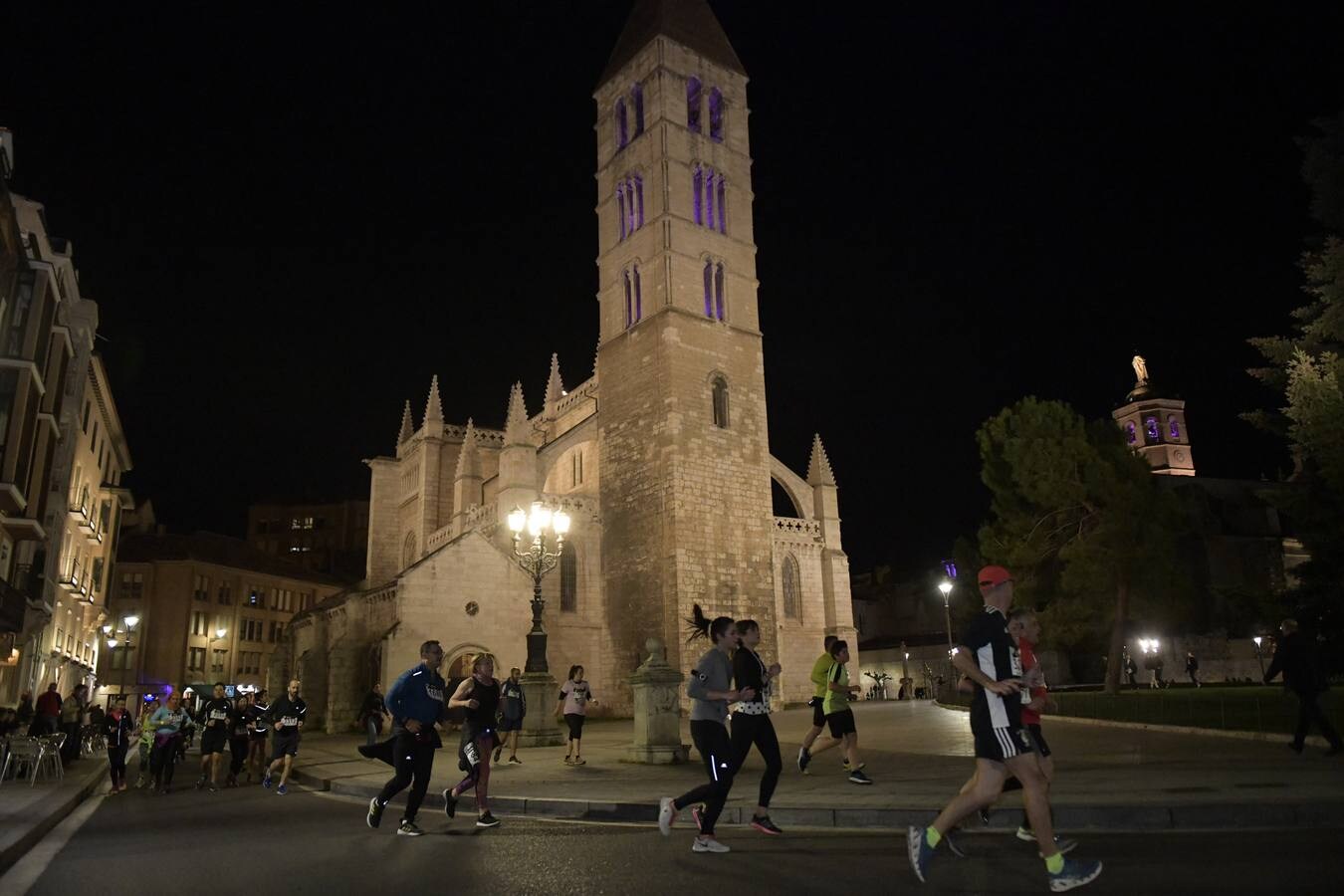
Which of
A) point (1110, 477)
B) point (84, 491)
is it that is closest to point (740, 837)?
point (1110, 477)

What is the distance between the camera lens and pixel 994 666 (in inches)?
207

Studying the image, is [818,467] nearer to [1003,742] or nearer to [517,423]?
[517,423]

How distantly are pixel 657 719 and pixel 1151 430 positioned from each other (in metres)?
66.6

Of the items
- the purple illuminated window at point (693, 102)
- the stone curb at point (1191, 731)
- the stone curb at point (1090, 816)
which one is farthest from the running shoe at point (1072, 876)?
the purple illuminated window at point (693, 102)

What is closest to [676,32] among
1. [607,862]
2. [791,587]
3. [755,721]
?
[791,587]

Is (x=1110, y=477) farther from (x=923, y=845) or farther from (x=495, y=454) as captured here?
(x=923, y=845)

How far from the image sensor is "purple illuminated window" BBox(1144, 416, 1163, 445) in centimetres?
6912

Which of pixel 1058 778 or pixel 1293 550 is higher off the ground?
pixel 1293 550

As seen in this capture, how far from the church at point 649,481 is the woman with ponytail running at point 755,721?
20.6m

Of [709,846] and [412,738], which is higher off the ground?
[412,738]

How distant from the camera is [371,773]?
43.6 ft

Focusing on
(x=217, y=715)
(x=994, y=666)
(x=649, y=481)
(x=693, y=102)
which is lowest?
(x=217, y=715)

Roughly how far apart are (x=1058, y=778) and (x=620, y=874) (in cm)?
535

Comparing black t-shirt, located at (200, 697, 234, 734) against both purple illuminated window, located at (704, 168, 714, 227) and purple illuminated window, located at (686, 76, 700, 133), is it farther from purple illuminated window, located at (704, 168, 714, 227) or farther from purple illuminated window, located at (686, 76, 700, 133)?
purple illuminated window, located at (686, 76, 700, 133)
